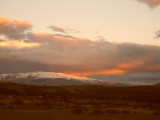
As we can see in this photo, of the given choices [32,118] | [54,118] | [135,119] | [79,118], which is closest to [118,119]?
[135,119]

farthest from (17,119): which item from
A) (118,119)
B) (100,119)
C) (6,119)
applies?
(118,119)

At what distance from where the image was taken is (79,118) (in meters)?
23.1

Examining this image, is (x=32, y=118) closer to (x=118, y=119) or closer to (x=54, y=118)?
(x=54, y=118)

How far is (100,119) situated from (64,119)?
2.79 m

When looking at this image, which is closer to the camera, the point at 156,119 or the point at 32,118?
the point at 32,118

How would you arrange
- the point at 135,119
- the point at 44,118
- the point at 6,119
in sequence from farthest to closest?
the point at 135,119
the point at 44,118
the point at 6,119

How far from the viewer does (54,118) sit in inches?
891

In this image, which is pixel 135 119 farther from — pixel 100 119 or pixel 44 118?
pixel 44 118

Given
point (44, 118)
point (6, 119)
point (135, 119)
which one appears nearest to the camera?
point (6, 119)

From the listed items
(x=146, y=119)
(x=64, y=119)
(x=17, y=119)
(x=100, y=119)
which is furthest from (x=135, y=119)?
(x=17, y=119)

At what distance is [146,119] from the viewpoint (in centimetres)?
2422

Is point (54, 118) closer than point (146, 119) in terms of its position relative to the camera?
Yes

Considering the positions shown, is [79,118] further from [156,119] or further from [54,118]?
[156,119]

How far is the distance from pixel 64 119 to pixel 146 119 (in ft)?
23.1
